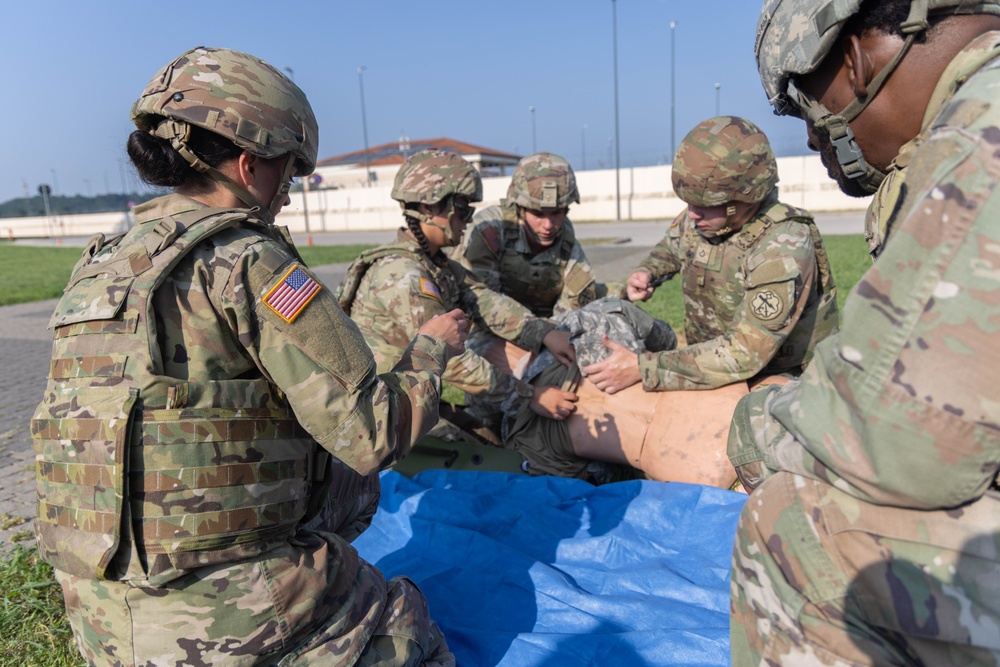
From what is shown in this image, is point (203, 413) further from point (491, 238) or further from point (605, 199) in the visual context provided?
point (605, 199)

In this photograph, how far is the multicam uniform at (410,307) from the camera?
12.4 feet

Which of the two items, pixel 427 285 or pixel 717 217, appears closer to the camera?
pixel 427 285

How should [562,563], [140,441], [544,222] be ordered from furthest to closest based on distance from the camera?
[544,222] → [562,563] → [140,441]

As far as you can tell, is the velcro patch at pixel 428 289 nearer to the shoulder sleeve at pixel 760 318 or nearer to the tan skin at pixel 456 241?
the tan skin at pixel 456 241

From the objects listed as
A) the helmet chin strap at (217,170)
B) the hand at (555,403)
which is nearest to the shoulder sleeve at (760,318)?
the hand at (555,403)

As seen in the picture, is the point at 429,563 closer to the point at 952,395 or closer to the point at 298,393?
the point at 298,393

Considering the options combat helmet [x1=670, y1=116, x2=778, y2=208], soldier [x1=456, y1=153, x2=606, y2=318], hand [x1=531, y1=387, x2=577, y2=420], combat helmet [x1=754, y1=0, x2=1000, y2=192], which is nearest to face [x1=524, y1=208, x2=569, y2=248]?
soldier [x1=456, y1=153, x2=606, y2=318]

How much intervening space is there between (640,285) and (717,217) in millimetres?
1162

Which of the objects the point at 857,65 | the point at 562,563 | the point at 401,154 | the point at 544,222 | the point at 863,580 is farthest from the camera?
the point at 401,154

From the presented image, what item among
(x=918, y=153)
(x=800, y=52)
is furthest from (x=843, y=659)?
(x=800, y=52)

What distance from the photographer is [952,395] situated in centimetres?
116

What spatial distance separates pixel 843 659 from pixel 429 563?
2155 mm

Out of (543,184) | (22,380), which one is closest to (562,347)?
(543,184)

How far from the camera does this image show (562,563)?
327 centimetres
